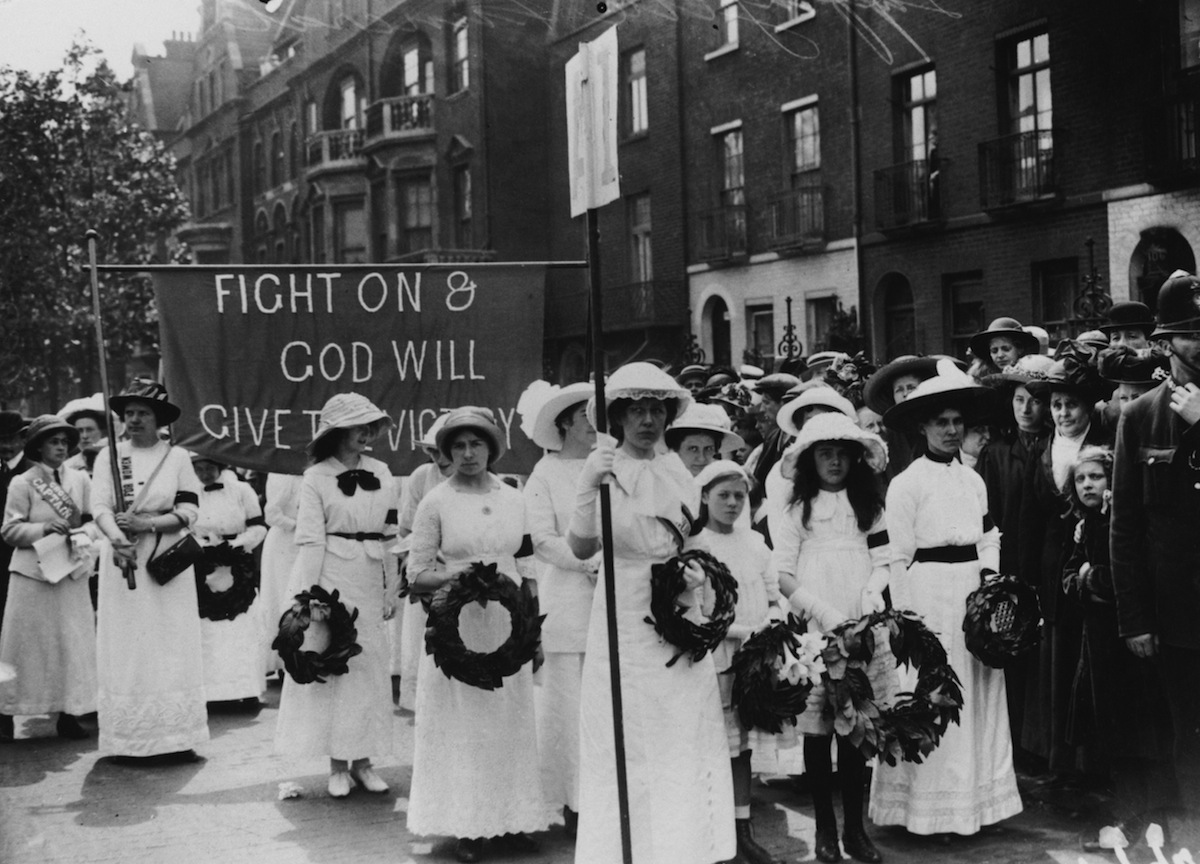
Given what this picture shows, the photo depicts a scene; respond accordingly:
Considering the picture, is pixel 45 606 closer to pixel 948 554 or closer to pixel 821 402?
pixel 821 402

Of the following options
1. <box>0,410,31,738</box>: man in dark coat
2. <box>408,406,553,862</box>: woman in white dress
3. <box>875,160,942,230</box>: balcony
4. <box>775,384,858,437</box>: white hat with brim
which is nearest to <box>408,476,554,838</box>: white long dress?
<box>408,406,553,862</box>: woman in white dress

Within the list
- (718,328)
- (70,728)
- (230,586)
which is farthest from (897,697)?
(718,328)

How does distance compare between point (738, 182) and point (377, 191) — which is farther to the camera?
point (377, 191)

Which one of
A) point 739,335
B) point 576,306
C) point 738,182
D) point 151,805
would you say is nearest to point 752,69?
point 738,182

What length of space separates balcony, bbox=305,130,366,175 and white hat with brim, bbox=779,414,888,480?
3304 centimetres

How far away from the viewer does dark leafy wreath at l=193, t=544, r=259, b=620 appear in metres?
9.27

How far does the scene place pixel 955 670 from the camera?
6242 mm

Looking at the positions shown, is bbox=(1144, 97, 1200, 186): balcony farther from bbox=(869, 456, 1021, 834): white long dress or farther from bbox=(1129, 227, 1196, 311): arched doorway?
bbox=(869, 456, 1021, 834): white long dress

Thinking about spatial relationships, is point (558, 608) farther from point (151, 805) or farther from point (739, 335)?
point (739, 335)

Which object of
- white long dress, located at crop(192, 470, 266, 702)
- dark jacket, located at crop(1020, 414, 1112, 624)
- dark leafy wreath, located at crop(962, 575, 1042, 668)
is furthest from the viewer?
white long dress, located at crop(192, 470, 266, 702)

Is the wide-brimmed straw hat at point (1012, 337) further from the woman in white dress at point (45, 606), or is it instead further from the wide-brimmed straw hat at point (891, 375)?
the woman in white dress at point (45, 606)

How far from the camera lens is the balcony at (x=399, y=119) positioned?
34812 mm

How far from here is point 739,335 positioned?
26.4 m

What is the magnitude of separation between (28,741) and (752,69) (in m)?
19.5
